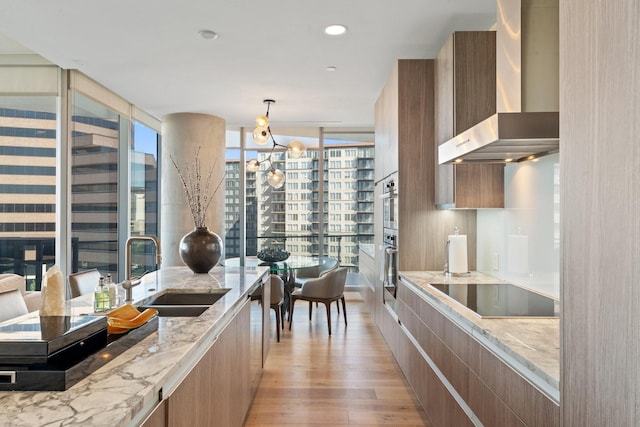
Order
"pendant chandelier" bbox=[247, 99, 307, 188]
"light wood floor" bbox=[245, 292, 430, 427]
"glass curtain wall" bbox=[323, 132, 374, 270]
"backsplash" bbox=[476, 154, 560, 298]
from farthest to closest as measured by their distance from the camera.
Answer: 1. "glass curtain wall" bbox=[323, 132, 374, 270]
2. "pendant chandelier" bbox=[247, 99, 307, 188]
3. "light wood floor" bbox=[245, 292, 430, 427]
4. "backsplash" bbox=[476, 154, 560, 298]

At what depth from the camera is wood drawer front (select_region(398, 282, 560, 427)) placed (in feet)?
3.98

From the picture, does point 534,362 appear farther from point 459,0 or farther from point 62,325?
point 459,0

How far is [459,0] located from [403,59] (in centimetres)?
79

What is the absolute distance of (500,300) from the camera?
2.10m

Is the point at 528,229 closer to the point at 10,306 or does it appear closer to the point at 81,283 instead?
the point at 10,306

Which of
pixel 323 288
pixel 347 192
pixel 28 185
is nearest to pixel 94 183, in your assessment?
pixel 28 185

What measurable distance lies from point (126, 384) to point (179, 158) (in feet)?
16.6

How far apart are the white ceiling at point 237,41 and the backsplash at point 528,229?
3.90ft

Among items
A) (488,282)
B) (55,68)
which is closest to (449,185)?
(488,282)

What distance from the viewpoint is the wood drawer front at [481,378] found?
3.98 feet

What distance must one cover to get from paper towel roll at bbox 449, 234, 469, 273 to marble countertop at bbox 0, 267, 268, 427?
5.83ft

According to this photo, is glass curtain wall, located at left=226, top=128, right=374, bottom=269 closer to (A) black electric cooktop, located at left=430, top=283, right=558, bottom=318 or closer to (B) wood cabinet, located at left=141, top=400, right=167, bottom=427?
(A) black electric cooktop, located at left=430, top=283, right=558, bottom=318

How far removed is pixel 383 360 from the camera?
3625 millimetres

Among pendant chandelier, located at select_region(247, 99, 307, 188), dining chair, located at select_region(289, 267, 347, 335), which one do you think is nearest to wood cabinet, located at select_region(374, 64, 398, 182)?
pendant chandelier, located at select_region(247, 99, 307, 188)
